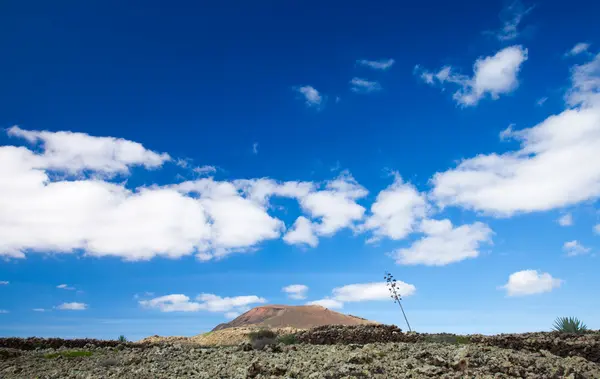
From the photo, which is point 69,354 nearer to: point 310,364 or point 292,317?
point 310,364

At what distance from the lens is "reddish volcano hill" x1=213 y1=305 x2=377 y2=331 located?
3656 cm

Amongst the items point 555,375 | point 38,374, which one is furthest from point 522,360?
point 38,374

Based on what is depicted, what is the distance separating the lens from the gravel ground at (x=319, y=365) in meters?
8.84

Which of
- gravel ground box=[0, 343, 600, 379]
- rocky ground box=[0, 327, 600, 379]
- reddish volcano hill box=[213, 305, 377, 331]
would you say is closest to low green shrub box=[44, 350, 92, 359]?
rocky ground box=[0, 327, 600, 379]

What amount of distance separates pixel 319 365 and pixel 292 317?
29771 millimetres

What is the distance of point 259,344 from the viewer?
1388cm

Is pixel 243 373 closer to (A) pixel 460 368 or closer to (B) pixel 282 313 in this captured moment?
(A) pixel 460 368

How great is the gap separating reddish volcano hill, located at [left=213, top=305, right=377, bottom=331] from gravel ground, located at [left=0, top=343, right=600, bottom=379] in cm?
2425

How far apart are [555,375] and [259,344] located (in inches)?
303

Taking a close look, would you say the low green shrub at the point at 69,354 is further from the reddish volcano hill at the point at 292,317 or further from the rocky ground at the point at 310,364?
the reddish volcano hill at the point at 292,317

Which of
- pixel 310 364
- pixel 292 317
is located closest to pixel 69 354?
pixel 310 364

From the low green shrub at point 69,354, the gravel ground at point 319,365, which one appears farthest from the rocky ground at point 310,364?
the low green shrub at point 69,354

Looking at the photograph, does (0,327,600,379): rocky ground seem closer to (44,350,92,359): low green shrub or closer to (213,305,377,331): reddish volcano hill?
(44,350,92,359): low green shrub

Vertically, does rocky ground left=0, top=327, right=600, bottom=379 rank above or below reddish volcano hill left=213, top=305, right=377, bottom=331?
below
